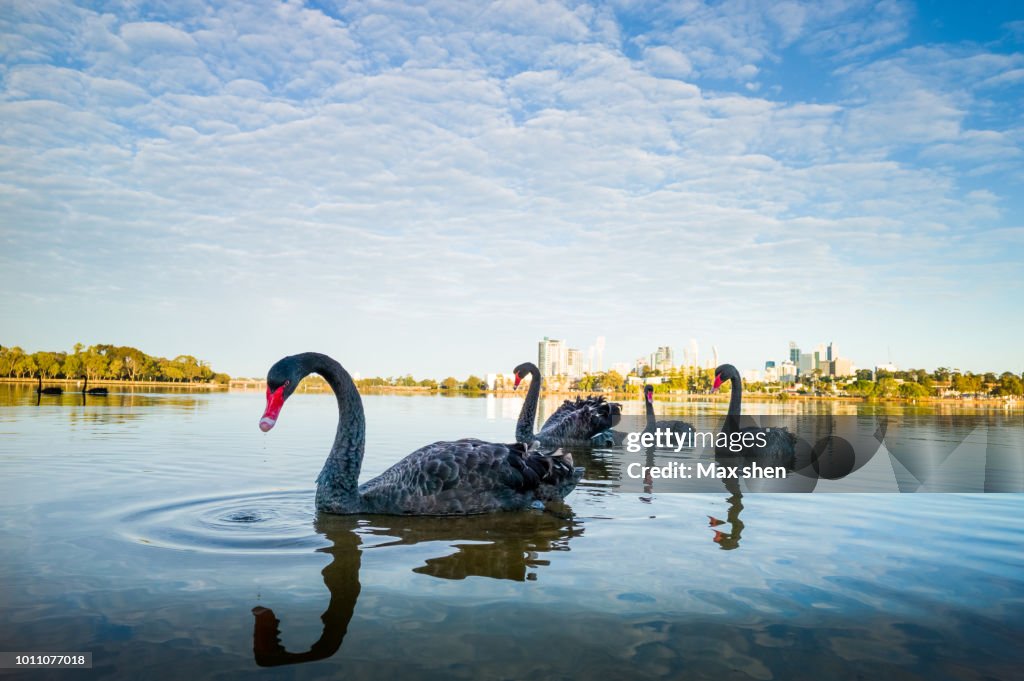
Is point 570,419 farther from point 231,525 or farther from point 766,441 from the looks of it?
point 231,525

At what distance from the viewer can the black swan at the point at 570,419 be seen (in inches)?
547

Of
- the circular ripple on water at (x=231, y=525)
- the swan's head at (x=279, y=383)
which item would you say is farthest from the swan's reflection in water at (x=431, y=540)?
the swan's head at (x=279, y=383)

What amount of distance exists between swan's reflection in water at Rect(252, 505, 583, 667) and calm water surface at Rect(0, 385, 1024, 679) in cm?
2

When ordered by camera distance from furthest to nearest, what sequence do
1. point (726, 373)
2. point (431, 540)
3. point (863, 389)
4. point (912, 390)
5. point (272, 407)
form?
1. point (863, 389)
2. point (912, 390)
3. point (726, 373)
4. point (431, 540)
5. point (272, 407)

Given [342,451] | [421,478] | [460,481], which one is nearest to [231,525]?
[342,451]

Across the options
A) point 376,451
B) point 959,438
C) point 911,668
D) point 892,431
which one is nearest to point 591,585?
point 911,668

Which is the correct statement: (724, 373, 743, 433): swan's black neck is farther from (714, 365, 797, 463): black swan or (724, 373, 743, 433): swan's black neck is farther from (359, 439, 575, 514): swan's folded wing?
(359, 439, 575, 514): swan's folded wing

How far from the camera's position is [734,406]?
1380 centimetres

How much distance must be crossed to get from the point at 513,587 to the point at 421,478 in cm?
250

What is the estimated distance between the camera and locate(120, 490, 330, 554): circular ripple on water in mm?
5301

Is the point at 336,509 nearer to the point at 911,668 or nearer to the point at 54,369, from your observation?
the point at 911,668

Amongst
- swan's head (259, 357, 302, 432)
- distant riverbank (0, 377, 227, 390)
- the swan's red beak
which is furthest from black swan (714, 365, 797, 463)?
distant riverbank (0, 377, 227, 390)

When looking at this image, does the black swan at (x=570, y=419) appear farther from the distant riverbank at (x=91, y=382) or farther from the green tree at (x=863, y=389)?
the green tree at (x=863, y=389)

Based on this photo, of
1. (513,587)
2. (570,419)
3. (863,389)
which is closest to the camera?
(513,587)
